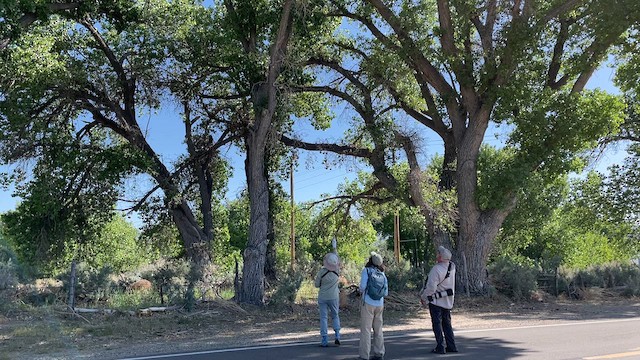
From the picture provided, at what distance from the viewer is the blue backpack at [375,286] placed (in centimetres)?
847

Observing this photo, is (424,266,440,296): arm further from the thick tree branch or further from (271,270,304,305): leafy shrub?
the thick tree branch

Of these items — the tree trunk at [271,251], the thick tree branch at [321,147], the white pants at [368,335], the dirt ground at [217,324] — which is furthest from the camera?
the tree trunk at [271,251]

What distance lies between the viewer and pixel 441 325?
29.8ft

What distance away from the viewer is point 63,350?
10.0 m

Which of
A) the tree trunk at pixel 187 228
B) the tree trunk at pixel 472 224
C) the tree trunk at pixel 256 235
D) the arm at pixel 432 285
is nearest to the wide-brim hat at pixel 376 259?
the arm at pixel 432 285

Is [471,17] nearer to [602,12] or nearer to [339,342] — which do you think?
[602,12]

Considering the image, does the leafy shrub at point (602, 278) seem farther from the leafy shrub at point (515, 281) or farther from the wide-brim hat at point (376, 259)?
the wide-brim hat at point (376, 259)

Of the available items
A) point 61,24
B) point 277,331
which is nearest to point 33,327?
point 277,331

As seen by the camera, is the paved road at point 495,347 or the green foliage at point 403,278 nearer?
the paved road at point 495,347

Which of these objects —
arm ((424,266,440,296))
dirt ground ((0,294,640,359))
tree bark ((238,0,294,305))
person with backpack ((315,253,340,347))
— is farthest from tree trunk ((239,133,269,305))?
arm ((424,266,440,296))

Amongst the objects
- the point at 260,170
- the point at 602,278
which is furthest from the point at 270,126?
the point at 602,278

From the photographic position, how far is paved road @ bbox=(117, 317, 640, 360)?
8.84m

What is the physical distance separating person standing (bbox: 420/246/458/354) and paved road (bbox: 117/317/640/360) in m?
0.29

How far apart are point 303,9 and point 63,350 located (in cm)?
1130
